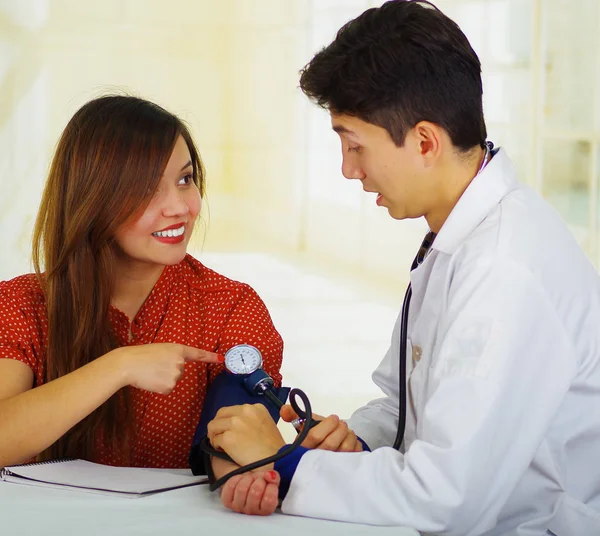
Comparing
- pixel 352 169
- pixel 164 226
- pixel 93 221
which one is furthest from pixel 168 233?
pixel 352 169

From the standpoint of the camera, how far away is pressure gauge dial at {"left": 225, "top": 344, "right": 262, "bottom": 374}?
1.54m

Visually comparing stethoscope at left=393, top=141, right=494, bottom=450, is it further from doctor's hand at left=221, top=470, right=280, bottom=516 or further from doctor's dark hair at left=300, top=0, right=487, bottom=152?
doctor's hand at left=221, top=470, right=280, bottom=516

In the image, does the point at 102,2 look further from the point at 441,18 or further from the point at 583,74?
the point at 441,18

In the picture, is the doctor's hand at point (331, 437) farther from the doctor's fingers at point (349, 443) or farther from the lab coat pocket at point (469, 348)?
the lab coat pocket at point (469, 348)

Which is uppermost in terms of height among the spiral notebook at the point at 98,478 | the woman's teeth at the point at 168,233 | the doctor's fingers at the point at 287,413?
the woman's teeth at the point at 168,233

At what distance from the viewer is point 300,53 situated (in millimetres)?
5359

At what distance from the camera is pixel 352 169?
4.88 feet

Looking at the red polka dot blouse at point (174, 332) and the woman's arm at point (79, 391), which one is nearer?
the woman's arm at point (79, 391)

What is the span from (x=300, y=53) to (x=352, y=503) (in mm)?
4414

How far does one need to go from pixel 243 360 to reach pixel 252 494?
0.35 m

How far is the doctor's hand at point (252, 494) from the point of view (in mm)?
1244

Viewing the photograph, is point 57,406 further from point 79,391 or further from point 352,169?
point 352,169

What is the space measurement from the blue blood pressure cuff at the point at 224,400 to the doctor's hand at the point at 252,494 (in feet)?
0.66

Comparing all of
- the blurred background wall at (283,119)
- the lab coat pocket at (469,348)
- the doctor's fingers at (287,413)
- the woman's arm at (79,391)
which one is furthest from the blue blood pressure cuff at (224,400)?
the blurred background wall at (283,119)
